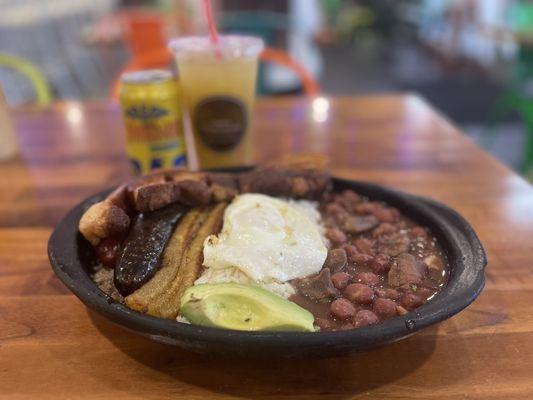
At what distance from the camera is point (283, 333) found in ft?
2.68

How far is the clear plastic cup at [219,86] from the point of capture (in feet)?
5.34

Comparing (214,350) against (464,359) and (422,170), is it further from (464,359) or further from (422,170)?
(422,170)

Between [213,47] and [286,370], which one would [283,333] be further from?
[213,47]

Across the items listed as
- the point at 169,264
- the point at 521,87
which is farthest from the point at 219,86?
the point at 521,87

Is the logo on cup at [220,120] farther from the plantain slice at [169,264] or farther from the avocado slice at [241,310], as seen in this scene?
the avocado slice at [241,310]

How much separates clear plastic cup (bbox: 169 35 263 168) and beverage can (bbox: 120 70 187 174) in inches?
3.3

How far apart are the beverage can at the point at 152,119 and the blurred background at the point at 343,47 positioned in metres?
1.65

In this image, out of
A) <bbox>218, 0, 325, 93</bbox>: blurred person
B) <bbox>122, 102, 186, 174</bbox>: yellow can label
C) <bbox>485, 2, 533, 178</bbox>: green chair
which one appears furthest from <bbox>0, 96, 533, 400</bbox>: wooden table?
<bbox>218, 0, 325, 93</bbox>: blurred person

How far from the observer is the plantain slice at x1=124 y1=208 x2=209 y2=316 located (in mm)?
926

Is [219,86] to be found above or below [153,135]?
above

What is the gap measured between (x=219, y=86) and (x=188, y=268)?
801 mm

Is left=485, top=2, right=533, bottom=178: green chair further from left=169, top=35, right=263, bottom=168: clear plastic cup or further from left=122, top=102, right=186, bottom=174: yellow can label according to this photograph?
left=122, top=102, right=186, bottom=174: yellow can label

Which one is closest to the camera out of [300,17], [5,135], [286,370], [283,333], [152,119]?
[283,333]

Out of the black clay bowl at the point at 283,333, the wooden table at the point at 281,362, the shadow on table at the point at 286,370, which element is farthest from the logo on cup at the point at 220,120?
the shadow on table at the point at 286,370
